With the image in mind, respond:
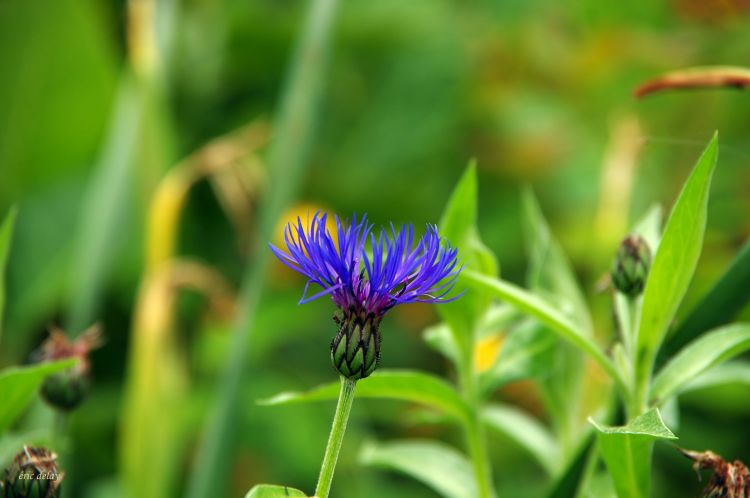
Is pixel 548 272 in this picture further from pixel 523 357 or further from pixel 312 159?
pixel 312 159

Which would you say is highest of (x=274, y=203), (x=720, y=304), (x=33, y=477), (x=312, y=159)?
(x=312, y=159)

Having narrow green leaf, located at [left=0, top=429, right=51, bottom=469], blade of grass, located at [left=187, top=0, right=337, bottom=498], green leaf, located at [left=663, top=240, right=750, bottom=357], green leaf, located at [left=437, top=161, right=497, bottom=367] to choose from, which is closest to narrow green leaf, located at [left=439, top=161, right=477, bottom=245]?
green leaf, located at [left=437, top=161, right=497, bottom=367]

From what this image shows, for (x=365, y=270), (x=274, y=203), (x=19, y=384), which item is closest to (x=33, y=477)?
(x=19, y=384)

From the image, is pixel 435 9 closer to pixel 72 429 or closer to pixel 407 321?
pixel 407 321

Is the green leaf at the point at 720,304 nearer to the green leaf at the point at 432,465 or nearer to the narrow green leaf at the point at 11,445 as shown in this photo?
the green leaf at the point at 432,465

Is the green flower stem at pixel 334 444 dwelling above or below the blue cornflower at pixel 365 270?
below

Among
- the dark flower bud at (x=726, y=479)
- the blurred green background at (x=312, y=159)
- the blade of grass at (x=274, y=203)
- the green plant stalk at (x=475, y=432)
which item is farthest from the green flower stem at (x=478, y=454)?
the blurred green background at (x=312, y=159)

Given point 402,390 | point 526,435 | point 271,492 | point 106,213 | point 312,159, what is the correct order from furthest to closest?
point 312,159 → point 106,213 → point 526,435 → point 402,390 → point 271,492
